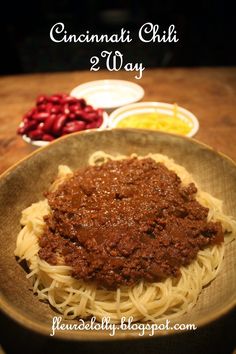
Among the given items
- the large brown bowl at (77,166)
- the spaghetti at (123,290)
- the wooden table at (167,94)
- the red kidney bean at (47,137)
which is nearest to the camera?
the large brown bowl at (77,166)

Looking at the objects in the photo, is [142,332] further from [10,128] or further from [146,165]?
[10,128]

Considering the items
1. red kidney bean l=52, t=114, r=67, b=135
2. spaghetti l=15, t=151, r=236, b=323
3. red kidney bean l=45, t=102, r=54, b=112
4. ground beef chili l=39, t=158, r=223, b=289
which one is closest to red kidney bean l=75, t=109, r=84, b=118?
red kidney bean l=52, t=114, r=67, b=135

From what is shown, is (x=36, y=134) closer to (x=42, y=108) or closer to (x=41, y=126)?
(x=41, y=126)

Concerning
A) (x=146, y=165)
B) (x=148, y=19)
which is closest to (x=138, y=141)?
(x=146, y=165)

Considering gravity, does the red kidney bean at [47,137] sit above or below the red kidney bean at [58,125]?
below

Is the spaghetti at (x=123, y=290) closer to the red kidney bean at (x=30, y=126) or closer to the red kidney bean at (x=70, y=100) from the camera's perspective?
the red kidney bean at (x=30, y=126)

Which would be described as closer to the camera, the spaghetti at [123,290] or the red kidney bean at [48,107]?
the spaghetti at [123,290]

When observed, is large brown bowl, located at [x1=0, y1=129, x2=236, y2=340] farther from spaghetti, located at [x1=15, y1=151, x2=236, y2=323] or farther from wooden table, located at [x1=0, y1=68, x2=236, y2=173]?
wooden table, located at [x1=0, y1=68, x2=236, y2=173]

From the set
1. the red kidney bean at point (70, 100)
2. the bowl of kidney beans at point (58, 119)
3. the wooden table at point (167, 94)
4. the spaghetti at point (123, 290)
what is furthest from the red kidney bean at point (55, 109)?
the spaghetti at point (123, 290)

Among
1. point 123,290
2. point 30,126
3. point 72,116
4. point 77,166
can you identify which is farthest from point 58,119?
Answer: point 123,290
